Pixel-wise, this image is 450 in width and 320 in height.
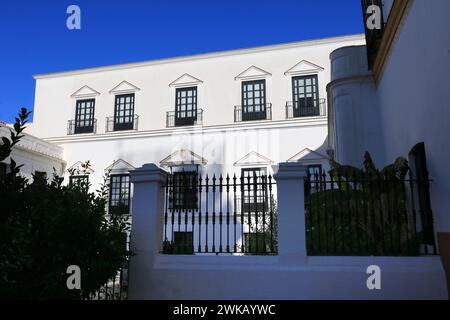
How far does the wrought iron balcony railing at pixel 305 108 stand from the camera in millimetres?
20125

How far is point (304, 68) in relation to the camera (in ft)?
68.5

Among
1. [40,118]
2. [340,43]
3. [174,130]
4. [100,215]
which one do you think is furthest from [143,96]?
[100,215]

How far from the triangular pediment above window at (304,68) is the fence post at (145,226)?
15.7m

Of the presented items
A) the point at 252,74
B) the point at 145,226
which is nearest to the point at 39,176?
the point at 145,226

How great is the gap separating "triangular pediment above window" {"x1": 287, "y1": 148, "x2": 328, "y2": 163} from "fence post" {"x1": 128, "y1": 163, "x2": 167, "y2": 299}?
13873 millimetres

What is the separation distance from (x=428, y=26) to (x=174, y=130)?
55.7ft

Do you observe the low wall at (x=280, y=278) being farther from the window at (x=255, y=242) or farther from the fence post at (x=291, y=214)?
the window at (x=255, y=242)

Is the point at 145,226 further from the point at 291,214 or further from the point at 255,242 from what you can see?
the point at 291,214

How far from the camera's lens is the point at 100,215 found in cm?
571

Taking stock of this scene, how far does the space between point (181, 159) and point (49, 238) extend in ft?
54.1

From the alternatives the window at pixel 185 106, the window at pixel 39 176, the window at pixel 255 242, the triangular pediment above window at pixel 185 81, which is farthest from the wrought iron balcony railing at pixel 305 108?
the window at pixel 39 176
